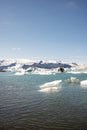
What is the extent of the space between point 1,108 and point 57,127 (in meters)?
10.1

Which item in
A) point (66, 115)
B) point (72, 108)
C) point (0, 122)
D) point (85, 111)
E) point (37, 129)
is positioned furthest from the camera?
point (72, 108)

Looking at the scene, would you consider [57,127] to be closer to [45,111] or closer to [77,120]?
[77,120]

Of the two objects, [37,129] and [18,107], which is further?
[18,107]

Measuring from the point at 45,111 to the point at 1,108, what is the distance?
5.82 m

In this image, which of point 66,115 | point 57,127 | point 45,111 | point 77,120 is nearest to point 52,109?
point 45,111

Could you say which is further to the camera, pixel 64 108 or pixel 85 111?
pixel 64 108

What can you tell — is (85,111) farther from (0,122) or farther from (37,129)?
(0,122)

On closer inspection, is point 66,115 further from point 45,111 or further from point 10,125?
point 10,125

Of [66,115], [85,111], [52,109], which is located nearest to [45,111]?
[52,109]

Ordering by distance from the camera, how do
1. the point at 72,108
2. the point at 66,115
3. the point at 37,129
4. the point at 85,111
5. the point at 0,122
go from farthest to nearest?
the point at 72,108
the point at 85,111
the point at 66,115
the point at 0,122
the point at 37,129

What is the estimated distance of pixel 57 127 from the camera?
18688mm

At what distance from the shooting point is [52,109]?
85.1ft

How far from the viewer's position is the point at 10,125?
19.2m

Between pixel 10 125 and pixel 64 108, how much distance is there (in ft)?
29.9
